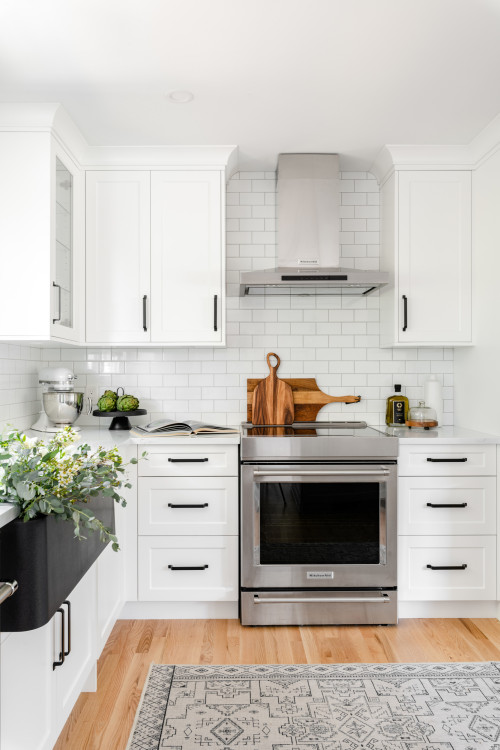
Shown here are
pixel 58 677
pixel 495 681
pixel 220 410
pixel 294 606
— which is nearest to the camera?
pixel 58 677

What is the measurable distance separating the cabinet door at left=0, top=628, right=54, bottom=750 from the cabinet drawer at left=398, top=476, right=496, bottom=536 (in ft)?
6.27

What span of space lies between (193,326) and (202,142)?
98cm

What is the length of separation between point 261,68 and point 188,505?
2016 mm

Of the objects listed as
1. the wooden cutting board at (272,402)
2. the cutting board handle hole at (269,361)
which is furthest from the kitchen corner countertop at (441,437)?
the cutting board handle hole at (269,361)

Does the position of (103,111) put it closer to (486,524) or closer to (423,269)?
(423,269)

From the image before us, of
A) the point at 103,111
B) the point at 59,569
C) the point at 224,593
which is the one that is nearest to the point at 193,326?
the point at 103,111

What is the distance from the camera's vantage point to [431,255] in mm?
3213

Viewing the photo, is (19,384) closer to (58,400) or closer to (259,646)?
(58,400)

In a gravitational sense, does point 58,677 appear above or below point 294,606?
above

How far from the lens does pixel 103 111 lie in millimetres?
2711

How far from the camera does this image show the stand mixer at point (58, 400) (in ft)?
10.0

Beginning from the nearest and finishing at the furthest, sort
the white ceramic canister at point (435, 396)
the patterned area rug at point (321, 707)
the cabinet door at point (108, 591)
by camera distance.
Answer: the patterned area rug at point (321, 707) < the cabinet door at point (108, 591) < the white ceramic canister at point (435, 396)

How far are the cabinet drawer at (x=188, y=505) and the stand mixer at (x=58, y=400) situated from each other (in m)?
0.56

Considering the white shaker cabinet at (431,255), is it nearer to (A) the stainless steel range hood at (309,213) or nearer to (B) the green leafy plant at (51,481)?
(A) the stainless steel range hood at (309,213)
